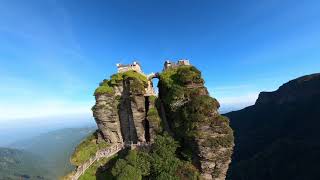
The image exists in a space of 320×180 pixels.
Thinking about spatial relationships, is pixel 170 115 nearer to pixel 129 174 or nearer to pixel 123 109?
pixel 123 109

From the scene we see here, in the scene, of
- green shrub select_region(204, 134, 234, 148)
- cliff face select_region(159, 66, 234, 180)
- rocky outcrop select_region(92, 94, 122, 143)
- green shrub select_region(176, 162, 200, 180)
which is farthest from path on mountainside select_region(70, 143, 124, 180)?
green shrub select_region(204, 134, 234, 148)

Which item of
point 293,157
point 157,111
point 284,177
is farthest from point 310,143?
point 157,111

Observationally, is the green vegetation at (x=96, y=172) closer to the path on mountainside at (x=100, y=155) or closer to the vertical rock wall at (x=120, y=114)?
the path on mountainside at (x=100, y=155)

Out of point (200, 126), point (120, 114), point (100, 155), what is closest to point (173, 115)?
point (200, 126)

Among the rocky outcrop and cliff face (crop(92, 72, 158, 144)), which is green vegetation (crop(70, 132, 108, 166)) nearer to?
cliff face (crop(92, 72, 158, 144))

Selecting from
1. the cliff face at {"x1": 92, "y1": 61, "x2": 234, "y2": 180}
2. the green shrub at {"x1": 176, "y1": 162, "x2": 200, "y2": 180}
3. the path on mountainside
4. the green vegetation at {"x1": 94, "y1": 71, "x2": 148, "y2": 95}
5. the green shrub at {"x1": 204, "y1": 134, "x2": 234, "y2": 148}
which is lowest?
the green shrub at {"x1": 176, "y1": 162, "x2": 200, "y2": 180}
